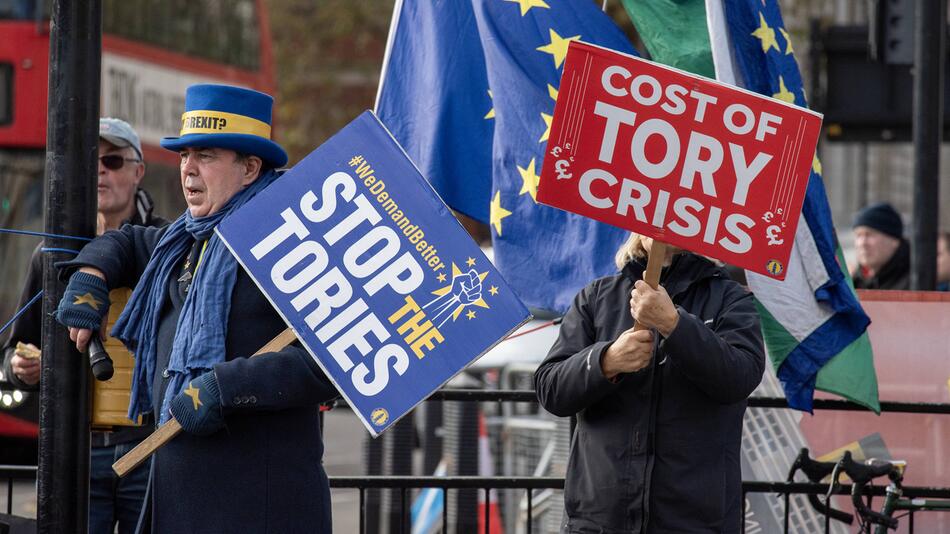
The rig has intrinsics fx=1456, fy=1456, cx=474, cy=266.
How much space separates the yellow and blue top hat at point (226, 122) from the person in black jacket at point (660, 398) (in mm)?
1070

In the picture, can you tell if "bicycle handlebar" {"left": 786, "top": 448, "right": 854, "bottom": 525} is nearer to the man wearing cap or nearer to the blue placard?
the blue placard

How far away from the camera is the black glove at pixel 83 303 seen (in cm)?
387

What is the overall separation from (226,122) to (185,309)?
1.78ft

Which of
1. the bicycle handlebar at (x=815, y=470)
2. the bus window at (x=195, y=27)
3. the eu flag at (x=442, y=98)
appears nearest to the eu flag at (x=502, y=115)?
the eu flag at (x=442, y=98)

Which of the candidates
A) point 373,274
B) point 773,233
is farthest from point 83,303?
point 773,233

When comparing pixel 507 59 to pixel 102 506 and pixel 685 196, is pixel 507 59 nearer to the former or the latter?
pixel 685 196

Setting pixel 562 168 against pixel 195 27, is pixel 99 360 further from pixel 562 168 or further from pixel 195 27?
pixel 195 27

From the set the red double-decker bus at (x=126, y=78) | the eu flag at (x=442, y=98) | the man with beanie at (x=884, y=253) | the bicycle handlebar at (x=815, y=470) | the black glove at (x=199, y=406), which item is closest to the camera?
the black glove at (x=199, y=406)

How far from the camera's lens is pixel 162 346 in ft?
13.1

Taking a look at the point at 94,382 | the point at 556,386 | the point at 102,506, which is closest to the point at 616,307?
the point at 556,386

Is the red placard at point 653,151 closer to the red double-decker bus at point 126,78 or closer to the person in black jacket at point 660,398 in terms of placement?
the person in black jacket at point 660,398

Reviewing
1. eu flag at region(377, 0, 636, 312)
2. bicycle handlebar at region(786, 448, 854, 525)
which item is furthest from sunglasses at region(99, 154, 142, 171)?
bicycle handlebar at region(786, 448, 854, 525)

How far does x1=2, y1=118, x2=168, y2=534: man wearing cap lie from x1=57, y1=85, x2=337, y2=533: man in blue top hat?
25.9 inches

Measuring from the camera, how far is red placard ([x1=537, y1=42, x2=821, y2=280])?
3869 mm
